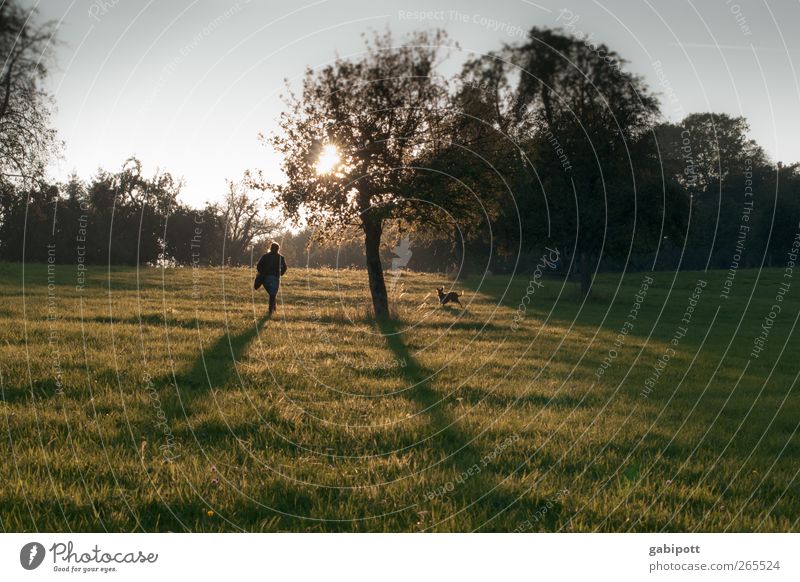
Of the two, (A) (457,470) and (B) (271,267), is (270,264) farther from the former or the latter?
(A) (457,470)

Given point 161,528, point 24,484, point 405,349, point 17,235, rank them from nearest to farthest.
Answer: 1. point 161,528
2. point 24,484
3. point 405,349
4. point 17,235

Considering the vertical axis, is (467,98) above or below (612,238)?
above

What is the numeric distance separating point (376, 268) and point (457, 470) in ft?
55.9

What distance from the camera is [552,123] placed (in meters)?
33.1

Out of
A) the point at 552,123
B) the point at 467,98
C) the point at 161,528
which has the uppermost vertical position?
the point at 552,123

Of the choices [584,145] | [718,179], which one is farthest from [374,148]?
[718,179]

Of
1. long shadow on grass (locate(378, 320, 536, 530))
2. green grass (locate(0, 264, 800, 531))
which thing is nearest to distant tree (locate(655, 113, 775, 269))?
green grass (locate(0, 264, 800, 531))

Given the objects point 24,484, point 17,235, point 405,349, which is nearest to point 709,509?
point 24,484

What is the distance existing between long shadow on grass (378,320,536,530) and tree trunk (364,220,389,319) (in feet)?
41.2

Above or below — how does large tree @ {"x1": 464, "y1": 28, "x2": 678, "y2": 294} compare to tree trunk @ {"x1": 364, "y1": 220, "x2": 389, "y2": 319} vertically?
above

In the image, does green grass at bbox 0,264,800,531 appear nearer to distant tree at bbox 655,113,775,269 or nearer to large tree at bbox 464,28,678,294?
large tree at bbox 464,28,678,294

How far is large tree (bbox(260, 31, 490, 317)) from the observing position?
20422 mm
